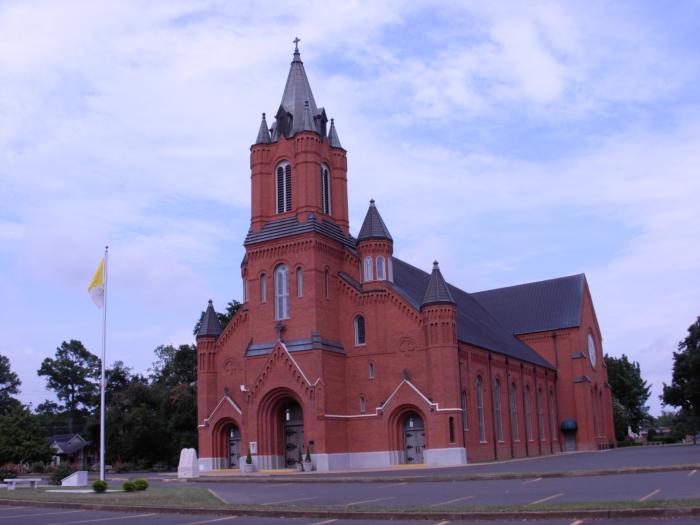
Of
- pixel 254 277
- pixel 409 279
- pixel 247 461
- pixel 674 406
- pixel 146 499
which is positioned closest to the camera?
pixel 146 499

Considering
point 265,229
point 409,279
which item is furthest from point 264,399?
point 409,279

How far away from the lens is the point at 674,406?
8656 centimetres

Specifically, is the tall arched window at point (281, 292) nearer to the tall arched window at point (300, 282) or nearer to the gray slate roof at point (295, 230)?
the tall arched window at point (300, 282)

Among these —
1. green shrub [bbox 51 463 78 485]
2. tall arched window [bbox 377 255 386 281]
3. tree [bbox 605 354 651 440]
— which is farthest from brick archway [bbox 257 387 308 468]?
tree [bbox 605 354 651 440]

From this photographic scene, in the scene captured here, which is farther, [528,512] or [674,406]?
[674,406]

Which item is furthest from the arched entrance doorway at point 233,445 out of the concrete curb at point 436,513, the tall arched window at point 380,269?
the concrete curb at point 436,513

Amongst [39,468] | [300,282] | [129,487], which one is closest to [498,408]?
[300,282]

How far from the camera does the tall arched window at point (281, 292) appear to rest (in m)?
50.3

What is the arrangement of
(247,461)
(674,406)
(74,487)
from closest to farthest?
(74,487), (247,461), (674,406)

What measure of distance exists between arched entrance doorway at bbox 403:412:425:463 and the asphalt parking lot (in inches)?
1135

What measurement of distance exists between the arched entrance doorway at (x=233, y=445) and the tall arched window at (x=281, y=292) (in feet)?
28.3

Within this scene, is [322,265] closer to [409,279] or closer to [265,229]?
[265,229]

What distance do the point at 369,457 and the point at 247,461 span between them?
754 cm

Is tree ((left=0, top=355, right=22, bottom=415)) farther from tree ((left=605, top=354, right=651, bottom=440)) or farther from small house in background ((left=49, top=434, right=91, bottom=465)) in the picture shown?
tree ((left=605, top=354, right=651, bottom=440))
